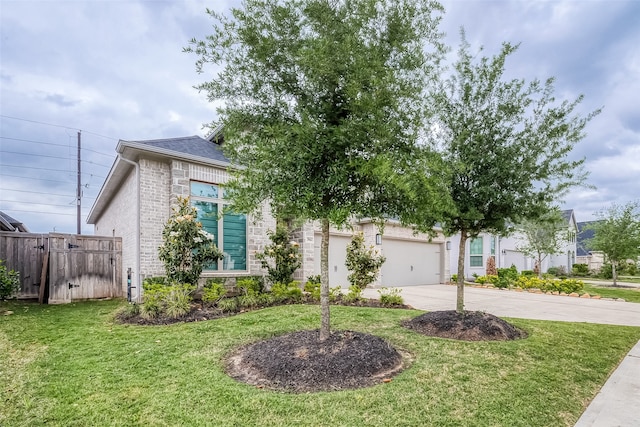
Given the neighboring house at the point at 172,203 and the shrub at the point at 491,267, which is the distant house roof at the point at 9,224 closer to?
the neighboring house at the point at 172,203

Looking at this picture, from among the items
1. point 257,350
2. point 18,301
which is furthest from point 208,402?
point 18,301

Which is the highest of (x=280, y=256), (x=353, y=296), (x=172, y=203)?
(x=172, y=203)

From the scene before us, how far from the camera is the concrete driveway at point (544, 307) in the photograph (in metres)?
7.80

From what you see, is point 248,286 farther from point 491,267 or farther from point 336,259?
point 491,267

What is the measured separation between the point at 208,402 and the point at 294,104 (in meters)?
3.53

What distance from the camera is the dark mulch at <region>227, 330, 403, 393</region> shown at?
11.9 ft

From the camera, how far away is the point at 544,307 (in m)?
9.28

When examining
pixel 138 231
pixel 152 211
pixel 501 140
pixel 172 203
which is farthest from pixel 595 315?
pixel 138 231

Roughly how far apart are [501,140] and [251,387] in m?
5.61

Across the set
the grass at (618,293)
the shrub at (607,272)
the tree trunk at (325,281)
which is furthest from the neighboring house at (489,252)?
the tree trunk at (325,281)

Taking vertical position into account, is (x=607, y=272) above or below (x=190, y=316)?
below

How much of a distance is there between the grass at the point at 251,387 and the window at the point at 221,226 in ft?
11.0

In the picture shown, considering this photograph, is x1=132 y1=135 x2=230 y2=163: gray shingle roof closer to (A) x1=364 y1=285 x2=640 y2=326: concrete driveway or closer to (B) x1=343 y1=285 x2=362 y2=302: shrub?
(B) x1=343 y1=285 x2=362 y2=302: shrub

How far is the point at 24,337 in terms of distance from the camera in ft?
17.4
